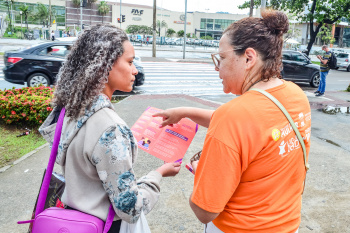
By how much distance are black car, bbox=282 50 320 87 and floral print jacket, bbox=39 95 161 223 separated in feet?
46.7

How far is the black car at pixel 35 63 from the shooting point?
9602mm

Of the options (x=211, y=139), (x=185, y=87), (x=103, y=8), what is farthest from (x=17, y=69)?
(x=103, y=8)

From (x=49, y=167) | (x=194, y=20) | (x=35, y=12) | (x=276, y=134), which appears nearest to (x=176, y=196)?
(x=49, y=167)

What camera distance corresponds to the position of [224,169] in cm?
122

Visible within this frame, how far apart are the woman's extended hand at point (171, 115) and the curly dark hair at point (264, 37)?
27.1 inches

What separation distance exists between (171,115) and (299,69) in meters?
14.1

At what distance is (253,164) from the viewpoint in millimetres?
1282

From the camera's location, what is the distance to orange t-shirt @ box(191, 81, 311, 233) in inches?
47.9

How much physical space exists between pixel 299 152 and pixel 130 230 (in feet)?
2.99

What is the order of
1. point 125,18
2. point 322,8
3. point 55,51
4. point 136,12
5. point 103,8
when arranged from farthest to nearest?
point 136,12, point 125,18, point 103,8, point 322,8, point 55,51

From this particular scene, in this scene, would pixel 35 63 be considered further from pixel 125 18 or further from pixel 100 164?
pixel 125 18

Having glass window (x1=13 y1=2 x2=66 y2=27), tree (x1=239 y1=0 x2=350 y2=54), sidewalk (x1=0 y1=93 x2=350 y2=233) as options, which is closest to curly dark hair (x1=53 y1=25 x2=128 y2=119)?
sidewalk (x1=0 y1=93 x2=350 y2=233)

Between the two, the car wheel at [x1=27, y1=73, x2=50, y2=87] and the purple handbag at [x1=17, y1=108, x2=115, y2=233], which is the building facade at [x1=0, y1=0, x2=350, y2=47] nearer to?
the car wheel at [x1=27, y1=73, x2=50, y2=87]

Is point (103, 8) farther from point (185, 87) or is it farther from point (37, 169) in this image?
point (37, 169)
